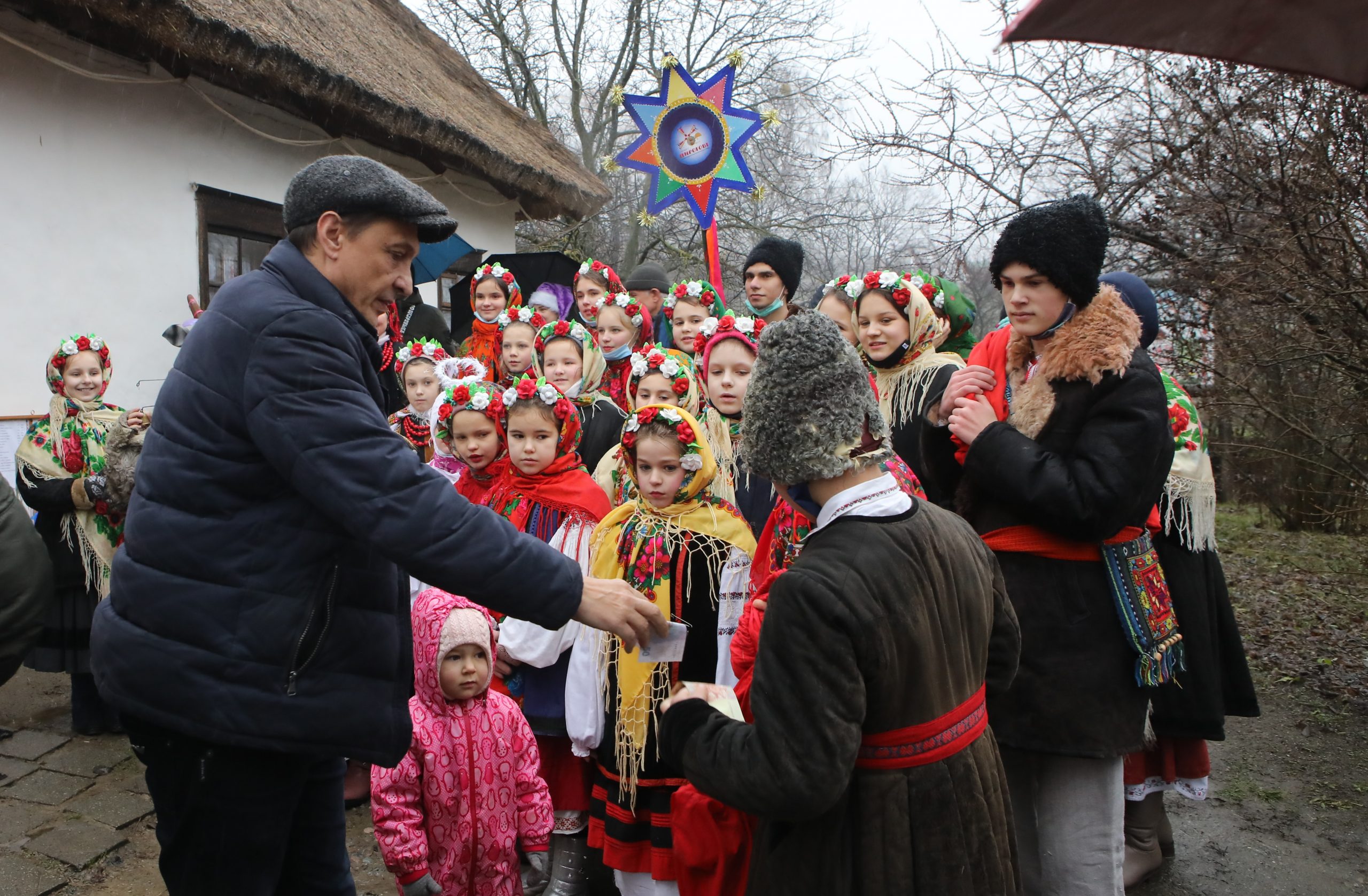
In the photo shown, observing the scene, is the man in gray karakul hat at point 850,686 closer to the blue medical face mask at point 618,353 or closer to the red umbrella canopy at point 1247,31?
the red umbrella canopy at point 1247,31

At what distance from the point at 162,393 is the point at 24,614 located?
0.58m

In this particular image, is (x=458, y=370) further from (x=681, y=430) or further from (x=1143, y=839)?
(x=1143, y=839)

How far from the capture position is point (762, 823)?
1790mm

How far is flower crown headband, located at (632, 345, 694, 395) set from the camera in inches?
155

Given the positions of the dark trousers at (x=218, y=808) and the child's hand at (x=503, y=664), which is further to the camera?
the child's hand at (x=503, y=664)

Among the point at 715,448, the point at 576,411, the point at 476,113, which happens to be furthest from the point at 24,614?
the point at 476,113

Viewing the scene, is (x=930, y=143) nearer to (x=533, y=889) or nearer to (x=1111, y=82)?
(x=1111, y=82)

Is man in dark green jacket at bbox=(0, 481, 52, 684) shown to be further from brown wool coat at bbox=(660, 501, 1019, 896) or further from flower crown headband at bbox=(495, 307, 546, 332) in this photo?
flower crown headband at bbox=(495, 307, 546, 332)

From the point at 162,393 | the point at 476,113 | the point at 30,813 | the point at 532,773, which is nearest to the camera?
the point at 162,393

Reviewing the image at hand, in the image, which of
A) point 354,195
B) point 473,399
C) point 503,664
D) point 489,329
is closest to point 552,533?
point 503,664

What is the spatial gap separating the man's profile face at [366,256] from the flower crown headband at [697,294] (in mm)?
3139

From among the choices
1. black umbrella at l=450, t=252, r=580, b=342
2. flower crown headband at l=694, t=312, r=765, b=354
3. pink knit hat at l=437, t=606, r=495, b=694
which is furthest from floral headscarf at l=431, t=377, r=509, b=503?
black umbrella at l=450, t=252, r=580, b=342

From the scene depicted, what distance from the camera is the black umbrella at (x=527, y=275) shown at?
8.56 meters

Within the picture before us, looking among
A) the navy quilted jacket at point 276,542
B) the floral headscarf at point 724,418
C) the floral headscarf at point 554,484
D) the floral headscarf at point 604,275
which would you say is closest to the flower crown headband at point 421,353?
the floral headscarf at point 604,275
